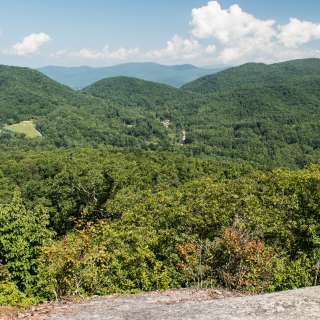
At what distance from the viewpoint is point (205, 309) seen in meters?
18.0

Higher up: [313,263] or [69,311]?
[69,311]

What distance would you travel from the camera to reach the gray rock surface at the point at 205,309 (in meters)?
17.3

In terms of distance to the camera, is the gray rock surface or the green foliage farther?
the green foliage

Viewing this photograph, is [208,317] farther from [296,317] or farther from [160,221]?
[160,221]

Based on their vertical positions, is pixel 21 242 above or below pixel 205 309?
below

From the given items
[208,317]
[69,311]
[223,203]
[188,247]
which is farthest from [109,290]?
[223,203]

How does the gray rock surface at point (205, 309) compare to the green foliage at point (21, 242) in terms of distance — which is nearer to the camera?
the gray rock surface at point (205, 309)

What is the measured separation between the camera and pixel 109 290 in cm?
2902

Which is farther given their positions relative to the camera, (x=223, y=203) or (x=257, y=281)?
(x=223, y=203)

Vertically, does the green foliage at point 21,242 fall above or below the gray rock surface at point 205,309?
below

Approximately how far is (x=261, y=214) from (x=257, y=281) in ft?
48.6

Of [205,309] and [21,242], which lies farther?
[21,242]

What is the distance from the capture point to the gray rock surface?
1727cm

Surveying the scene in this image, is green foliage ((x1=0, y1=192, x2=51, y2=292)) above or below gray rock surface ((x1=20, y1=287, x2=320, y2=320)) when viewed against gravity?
below
